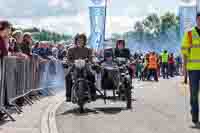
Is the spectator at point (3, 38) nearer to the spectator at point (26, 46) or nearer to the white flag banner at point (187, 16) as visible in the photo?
the spectator at point (26, 46)

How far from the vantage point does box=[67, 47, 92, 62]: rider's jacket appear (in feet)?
45.4

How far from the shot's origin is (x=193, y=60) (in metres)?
11.1

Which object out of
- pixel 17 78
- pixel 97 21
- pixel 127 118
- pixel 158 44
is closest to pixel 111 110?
pixel 127 118

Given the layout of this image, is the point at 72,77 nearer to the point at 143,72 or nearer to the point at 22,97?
the point at 22,97

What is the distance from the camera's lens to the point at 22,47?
53.7 ft

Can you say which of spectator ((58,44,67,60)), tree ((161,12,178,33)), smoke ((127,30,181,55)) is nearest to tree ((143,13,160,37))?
tree ((161,12,178,33))

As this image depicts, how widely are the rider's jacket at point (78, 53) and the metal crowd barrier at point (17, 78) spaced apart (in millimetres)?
1274

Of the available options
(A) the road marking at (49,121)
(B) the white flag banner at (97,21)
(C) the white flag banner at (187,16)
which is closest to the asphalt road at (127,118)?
(A) the road marking at (49,121)

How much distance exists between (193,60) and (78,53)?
361cm

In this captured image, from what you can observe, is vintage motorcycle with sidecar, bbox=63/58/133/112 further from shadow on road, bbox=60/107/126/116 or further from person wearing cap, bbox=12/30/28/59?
person wearing cap, bbox=12/30/28/59

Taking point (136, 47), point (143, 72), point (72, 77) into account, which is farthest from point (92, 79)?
point (136, 47)

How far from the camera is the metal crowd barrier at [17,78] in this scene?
1189 cm

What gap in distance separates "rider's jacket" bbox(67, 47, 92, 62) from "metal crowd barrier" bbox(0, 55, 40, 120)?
4.18 feet

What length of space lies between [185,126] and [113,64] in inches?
160
